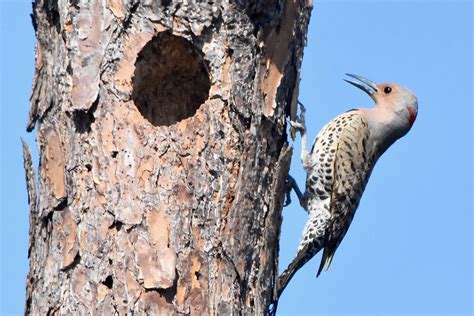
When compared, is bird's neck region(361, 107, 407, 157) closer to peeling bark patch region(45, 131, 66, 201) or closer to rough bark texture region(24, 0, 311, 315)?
rough bark texture region(24, 0, 311, 315)

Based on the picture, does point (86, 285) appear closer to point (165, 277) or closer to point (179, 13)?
point (165, 277)

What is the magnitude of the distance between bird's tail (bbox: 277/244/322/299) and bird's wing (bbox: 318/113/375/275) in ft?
0.33

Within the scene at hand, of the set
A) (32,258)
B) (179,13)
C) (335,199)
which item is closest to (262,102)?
(179,13)

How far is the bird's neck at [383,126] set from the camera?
655 cm

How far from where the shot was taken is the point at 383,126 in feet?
21.6

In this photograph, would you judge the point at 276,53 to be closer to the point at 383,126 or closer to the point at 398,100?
the point at 383,126

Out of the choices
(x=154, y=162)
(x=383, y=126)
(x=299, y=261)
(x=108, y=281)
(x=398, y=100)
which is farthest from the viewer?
(x=398, y=100)

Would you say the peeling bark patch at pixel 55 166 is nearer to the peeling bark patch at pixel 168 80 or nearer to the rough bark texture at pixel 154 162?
the rough bark texture at pixel 154 162

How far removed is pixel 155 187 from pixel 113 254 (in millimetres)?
342

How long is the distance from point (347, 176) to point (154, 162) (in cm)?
249

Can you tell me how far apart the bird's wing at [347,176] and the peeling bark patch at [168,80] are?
4.86 feet

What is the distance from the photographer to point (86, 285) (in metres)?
3.93

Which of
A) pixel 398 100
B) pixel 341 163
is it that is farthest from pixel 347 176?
pixel 398 100

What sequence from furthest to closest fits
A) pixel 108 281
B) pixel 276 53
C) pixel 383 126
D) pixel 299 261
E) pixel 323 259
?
pixel 383 126 < pixel 323 259 < pixel 299 261 < pixel 276 53 < pixel 108 281
